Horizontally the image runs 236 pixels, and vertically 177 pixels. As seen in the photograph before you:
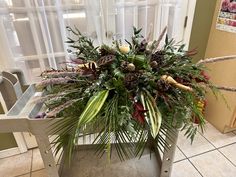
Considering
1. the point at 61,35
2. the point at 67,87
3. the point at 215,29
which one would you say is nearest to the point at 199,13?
the point at 215,29

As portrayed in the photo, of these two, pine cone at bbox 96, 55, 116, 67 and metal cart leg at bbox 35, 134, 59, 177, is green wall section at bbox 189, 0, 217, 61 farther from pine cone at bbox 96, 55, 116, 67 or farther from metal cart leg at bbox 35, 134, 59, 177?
metal cart leg at bbox 35, 134, 59, 177

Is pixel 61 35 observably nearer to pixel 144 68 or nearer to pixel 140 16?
pixel 140 16

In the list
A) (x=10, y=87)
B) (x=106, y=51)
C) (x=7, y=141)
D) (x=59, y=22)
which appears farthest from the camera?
(x=7, y=141)

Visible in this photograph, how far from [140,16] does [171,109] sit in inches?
35.5

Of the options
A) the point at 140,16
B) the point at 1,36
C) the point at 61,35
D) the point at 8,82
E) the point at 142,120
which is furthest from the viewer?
the point at 140,16

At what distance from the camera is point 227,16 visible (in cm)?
144

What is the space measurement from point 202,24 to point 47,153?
153 cm

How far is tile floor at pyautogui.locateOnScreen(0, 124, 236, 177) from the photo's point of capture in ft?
4.55

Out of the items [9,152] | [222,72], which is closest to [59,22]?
[9,152]

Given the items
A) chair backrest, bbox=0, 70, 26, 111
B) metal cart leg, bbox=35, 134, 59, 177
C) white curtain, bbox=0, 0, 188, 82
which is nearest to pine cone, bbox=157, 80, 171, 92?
metal cart leg, bbox=35, 134, 59, 177

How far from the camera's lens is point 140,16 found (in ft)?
4.31

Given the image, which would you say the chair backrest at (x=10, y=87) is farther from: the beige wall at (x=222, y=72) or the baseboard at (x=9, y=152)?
the beige wall at (x=222, y=72)

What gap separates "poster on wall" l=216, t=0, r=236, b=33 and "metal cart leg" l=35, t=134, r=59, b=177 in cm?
147

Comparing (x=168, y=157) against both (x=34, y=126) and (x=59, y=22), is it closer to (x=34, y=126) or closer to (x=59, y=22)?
(x=34, y=126)
